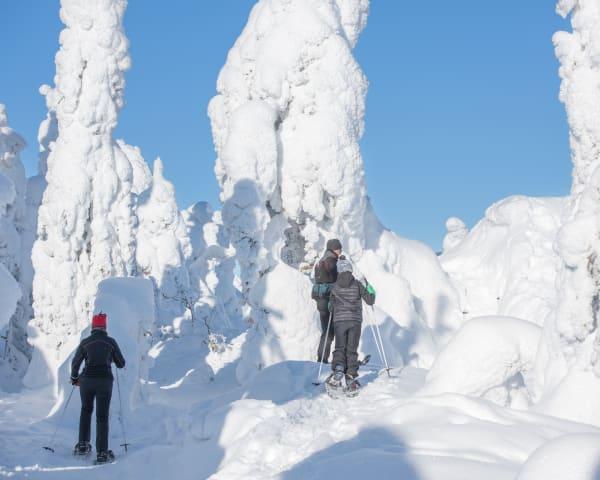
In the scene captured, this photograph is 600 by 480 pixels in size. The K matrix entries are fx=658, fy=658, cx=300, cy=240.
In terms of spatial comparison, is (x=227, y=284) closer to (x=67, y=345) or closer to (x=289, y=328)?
(x=67, y=345)

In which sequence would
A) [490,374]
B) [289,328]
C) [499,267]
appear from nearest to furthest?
1. [490,374]
2. [289,328]
3. [499,267]

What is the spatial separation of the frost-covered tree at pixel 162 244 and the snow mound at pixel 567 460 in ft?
91.3

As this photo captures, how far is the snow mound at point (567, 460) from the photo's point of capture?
110 inches

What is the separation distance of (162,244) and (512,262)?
16.4m

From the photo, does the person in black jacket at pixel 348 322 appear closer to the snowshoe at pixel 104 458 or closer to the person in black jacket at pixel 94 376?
the person in black jacket at pixel 94 376

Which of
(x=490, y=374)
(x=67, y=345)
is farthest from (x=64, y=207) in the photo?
(x=490, y=374)

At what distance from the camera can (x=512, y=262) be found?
2256cm

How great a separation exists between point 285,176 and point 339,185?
5.16 feet

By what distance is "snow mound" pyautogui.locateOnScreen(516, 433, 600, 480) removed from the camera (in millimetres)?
2785

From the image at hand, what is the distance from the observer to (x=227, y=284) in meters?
32.8

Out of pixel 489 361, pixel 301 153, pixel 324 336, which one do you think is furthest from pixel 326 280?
pixel 301 153

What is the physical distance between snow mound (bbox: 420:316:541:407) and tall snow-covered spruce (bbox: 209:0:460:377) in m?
10.3

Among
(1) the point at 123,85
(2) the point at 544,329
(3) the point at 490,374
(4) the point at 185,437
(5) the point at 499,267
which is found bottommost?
(4) the point at 185,437

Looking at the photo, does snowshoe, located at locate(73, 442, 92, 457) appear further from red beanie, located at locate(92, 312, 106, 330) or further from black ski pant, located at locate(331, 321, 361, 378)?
black ski pant, located at locate(331, 321, 361, 378)
